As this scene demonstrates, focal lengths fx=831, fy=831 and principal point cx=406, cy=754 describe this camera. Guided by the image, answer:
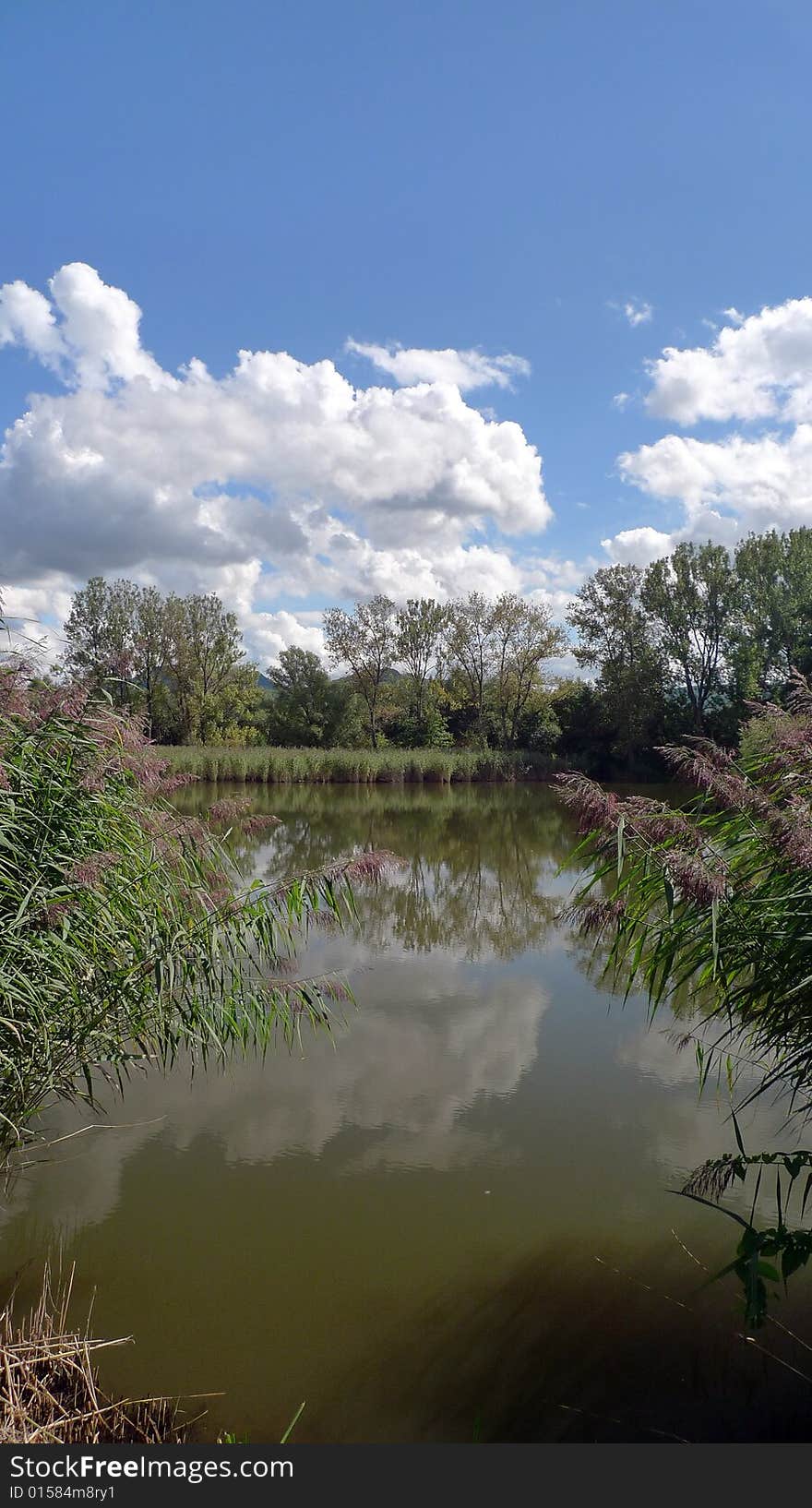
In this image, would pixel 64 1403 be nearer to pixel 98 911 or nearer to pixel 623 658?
pixel 98 911

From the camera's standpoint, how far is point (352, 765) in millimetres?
33281

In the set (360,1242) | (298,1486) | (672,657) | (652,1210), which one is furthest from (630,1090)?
(672,657)

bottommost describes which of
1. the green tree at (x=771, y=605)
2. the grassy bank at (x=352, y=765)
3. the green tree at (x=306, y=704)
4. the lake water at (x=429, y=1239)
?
the lake water at (x=429, y=1239)

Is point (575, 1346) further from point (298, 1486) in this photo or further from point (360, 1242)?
point (298, 1486)

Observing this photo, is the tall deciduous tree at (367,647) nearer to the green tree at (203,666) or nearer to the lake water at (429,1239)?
the green tree at (203,666)

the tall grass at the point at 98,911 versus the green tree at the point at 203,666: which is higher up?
the green tree at the point at 203,666

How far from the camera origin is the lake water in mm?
2664

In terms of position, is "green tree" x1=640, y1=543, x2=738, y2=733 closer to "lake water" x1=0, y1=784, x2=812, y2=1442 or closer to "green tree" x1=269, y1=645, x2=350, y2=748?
"green tree" x1=269, y1=645, x2=350, y2=748

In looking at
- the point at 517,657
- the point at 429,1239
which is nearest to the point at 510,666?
the point at 517,657

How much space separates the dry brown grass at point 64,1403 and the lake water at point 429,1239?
163 millimetres

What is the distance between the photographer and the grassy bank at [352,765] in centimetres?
3073

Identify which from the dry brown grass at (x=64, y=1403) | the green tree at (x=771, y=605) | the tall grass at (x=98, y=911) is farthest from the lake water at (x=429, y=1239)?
the green tree at (x=771, y=605)

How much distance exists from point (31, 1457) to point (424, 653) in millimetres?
44346

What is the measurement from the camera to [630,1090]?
16.7 ft
